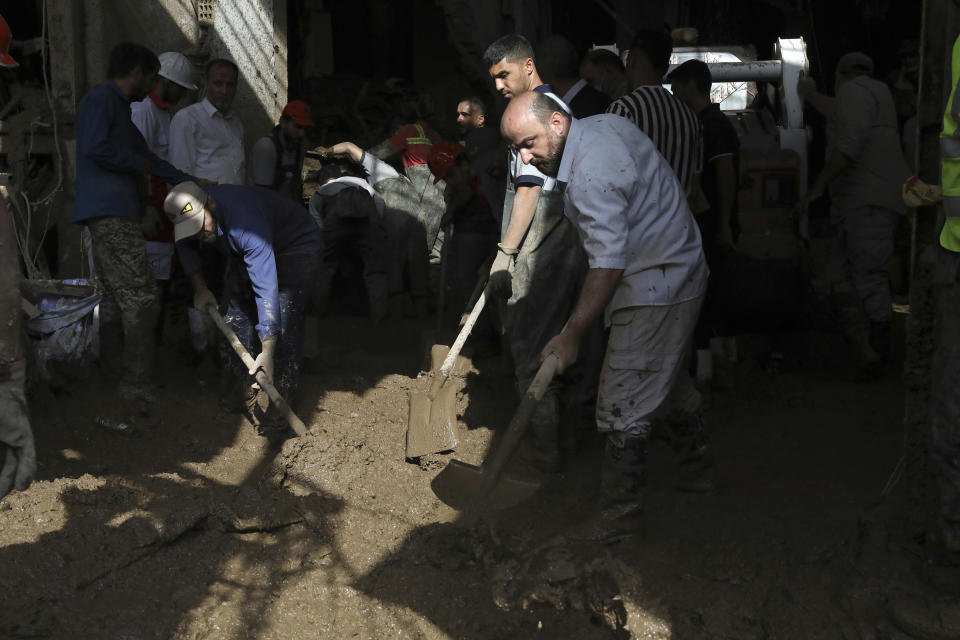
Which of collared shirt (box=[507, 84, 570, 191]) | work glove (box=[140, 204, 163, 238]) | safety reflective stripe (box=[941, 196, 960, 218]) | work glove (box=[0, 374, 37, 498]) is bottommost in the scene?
work glove (box=[0, 374, 37, 498])

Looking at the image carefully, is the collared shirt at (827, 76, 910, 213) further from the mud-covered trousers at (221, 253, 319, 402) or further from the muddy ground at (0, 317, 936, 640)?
the mud-covered trousers at (221, 253, 319, 402)

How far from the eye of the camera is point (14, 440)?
2.84m

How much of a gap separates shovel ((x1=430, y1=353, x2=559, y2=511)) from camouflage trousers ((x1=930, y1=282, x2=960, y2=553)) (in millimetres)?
1277

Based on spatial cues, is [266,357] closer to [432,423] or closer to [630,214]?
[432,423]

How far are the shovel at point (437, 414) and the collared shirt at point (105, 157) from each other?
1.78 metres

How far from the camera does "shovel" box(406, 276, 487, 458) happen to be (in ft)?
15.8

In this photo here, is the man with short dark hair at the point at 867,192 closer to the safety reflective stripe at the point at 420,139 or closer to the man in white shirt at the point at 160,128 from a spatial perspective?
the safety reflective stripe at the point at 420,139

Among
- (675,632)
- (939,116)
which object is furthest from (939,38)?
(675,632)

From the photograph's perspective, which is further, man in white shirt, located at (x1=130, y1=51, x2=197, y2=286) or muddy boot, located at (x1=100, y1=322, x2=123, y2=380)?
man in white shirt, located at (x1=130, y1=51, x2=197, y2=286)

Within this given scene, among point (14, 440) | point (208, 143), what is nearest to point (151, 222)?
point (208, 143)

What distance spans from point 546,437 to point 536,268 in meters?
0.78

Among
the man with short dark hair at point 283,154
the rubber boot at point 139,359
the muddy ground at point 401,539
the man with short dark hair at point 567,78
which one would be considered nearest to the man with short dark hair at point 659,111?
the man with short dark hair at point 567,78

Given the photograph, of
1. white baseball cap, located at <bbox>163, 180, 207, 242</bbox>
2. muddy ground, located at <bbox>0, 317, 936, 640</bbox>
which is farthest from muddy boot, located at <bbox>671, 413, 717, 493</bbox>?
white baseball cap, located at <bbox>163, 180, 207, 242</bbox>

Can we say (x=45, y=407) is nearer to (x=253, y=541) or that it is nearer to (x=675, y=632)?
(x=253, y=541)
